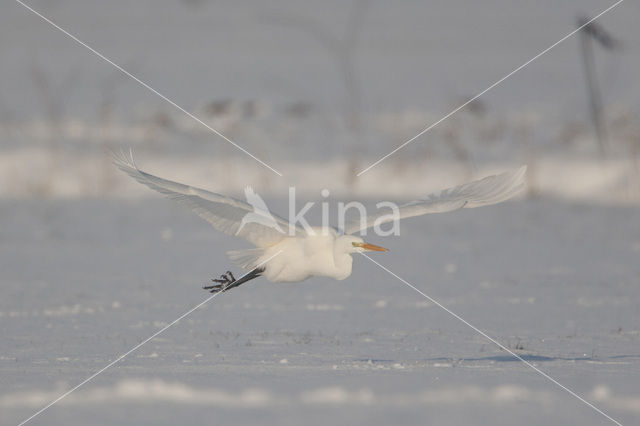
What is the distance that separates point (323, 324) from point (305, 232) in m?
1.47

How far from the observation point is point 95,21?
140ft

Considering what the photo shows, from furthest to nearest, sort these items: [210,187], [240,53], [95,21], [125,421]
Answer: [95,21]
[240,53]
[210,187]
[125,421]

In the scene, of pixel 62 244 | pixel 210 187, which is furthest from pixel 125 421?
pixel 210 187

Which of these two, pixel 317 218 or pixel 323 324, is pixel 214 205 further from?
pixel 317 218

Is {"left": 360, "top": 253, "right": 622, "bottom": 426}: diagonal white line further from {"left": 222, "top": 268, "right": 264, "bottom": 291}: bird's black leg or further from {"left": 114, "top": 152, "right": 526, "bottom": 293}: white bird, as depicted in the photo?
{"left": 222, "top": 268, "right": 264, "bottom": 291}: bird's black leg

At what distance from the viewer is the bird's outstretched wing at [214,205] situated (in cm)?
719

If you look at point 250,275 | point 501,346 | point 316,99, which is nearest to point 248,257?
point 250,275

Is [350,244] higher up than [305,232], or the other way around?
[305,232]

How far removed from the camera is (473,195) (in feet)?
26.0

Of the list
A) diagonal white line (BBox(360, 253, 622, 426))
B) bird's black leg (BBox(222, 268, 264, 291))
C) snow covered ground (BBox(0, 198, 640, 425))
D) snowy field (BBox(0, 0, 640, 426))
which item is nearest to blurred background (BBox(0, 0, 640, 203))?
snowy field (BBox(0, 0, 640, 426))

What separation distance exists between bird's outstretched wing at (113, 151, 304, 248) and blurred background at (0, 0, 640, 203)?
11.4 metres

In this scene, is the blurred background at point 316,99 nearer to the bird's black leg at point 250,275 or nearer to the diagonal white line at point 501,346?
the diagonal white line at point 501,346

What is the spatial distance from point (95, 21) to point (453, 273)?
33.6 meters

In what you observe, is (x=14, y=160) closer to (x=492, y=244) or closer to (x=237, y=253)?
(x=492, y=244)
